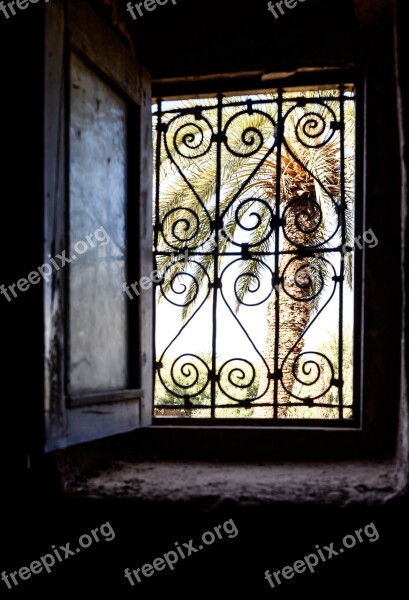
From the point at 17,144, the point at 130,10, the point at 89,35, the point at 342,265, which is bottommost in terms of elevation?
the point at 342,265

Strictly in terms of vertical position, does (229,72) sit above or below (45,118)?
above

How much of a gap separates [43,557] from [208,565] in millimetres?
538

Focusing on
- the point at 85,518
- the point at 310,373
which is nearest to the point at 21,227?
the point at 85,518

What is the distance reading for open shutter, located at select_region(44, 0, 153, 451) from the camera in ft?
5.91

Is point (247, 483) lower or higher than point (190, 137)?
lower

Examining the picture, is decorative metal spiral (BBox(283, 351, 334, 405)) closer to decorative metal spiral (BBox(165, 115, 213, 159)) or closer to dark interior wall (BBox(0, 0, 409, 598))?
dark interior wall (BBox(0, 0, 409, 598))

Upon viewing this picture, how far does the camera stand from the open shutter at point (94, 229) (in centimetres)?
180

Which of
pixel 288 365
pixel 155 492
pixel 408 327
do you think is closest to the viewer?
pixel 408 327

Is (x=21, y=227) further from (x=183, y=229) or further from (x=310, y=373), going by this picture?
(x=310, y=373)

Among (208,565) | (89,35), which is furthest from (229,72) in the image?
(208,565)

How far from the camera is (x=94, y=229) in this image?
6.89 feet

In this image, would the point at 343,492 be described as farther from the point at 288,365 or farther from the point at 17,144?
the point at 288,365

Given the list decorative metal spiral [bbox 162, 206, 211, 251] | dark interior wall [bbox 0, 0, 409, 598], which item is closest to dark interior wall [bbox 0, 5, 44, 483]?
dark interior wall [bbox 0, 0, 409, 598]

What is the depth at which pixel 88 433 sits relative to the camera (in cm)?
197
